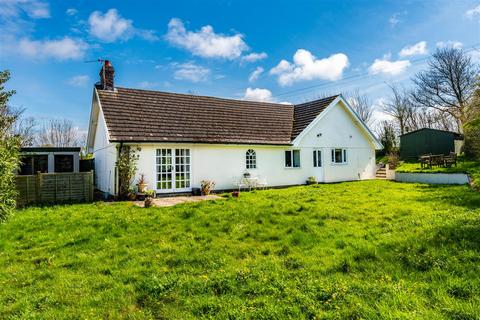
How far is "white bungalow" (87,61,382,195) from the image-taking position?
49.2 ft

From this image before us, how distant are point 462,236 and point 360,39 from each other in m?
16.9

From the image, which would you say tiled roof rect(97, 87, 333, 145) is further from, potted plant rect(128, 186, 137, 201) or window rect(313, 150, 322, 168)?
potted plant rect(128, 186, 137, 201)

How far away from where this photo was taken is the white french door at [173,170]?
15.0m

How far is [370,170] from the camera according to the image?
75.9ft

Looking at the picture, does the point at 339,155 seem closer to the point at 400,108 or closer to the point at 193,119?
the point at 193,119

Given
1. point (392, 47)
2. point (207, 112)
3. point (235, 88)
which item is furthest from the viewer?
point (235, 88)

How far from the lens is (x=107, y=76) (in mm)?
16656

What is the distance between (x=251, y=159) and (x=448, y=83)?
35.8m

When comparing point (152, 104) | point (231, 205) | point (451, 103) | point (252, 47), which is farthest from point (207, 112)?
point (451, 103)

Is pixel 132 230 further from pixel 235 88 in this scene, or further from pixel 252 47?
pixel 235 88

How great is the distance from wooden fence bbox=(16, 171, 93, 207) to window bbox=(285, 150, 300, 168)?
1216 centimetres

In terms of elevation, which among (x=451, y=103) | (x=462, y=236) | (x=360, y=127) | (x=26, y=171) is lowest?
(x=462, y=236)

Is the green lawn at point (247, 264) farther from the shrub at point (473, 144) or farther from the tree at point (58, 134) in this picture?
the tree at point (58, 134)

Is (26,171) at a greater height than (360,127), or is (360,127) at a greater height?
(360,127)
